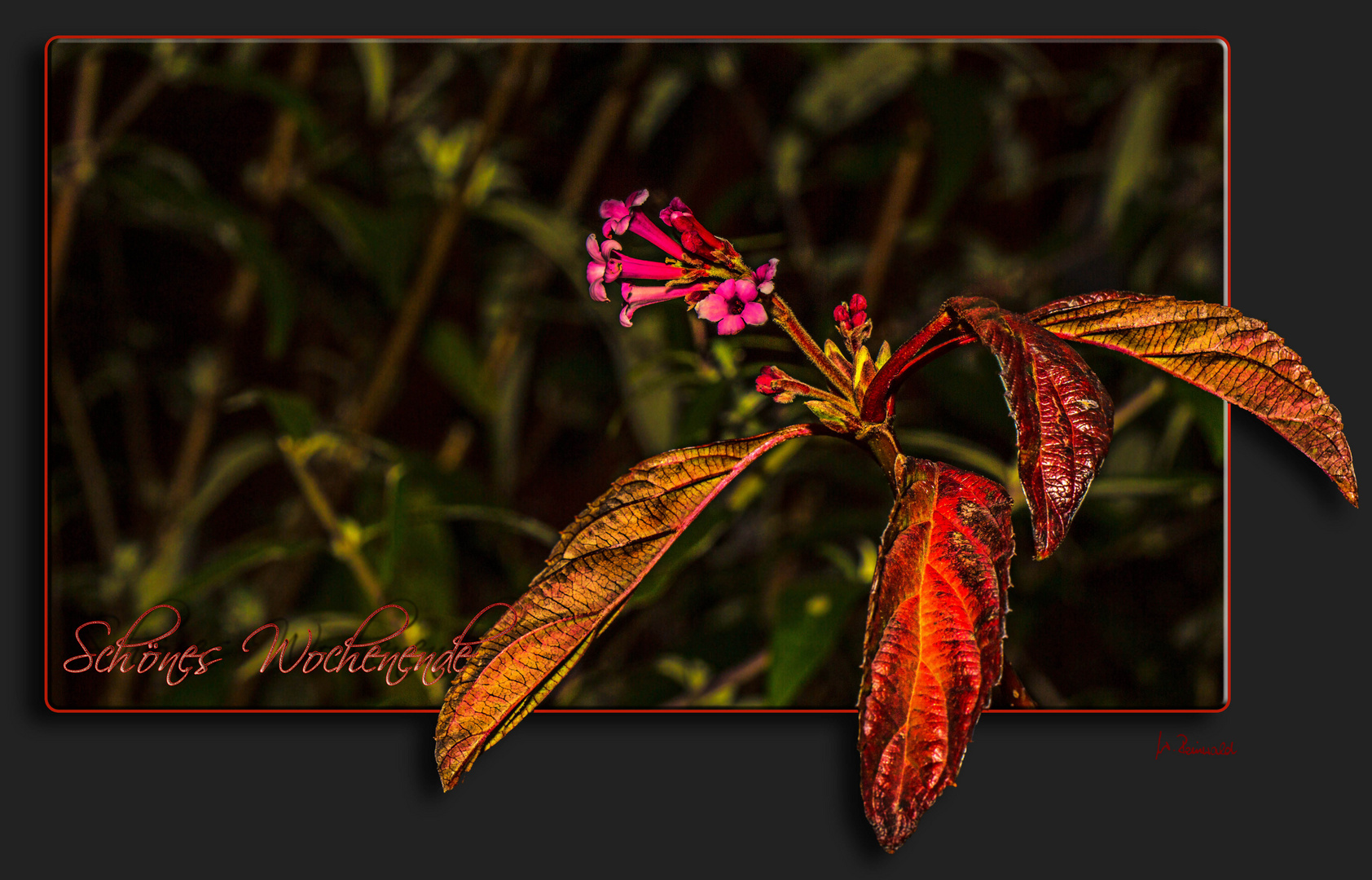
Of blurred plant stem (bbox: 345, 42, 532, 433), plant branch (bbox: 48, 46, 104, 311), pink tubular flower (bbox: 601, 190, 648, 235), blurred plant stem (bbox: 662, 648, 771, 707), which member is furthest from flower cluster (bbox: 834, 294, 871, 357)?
plant branch (bbox: 48, 46, 104, 311)

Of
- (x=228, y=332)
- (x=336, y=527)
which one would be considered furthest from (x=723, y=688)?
(x=228, y=332)

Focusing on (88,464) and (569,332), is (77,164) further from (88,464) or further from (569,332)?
(569,332)

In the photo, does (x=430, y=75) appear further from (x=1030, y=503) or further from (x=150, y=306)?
(x=1030, y=503)

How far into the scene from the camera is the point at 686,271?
1.36ft

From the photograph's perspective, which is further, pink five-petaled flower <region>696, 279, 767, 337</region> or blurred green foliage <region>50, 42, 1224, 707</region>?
blurred green foliage <region>50, 42, 1224, 707</region>

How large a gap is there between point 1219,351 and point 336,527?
1.95 feet

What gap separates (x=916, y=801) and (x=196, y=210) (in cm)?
70

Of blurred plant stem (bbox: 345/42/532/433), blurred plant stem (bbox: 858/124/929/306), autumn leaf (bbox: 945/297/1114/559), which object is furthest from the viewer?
blurred plant stem (bbox: 858/124/929/306)

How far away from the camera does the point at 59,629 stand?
2.28 feet

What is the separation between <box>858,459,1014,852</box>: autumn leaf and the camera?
1.13 feet

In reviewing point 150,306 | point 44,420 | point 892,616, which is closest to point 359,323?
point 150,306

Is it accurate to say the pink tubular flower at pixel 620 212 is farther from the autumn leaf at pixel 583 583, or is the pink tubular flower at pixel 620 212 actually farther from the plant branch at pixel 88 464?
the plant branch at pixel 88 464

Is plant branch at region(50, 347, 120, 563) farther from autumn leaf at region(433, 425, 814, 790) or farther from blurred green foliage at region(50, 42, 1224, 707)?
autumn leaf at region(433, 425, 814, 790)

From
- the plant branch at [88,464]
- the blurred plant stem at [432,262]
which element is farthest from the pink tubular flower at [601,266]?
the plant branch at [88,464]
